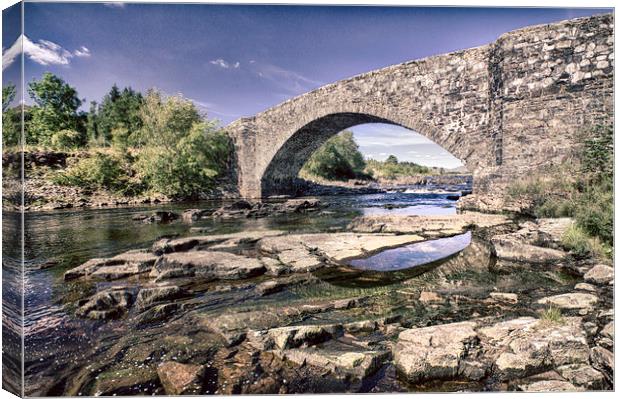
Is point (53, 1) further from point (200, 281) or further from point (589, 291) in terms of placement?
point (589, 291)

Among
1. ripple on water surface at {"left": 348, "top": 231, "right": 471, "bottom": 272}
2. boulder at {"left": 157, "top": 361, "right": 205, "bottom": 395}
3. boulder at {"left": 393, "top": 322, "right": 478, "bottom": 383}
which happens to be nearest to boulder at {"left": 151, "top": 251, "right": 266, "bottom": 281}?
ripple on water surface at {"left": 348, "top": 231, "right": 471, "bottom": 272}

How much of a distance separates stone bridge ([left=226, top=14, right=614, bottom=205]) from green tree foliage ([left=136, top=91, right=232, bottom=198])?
26.3 ft

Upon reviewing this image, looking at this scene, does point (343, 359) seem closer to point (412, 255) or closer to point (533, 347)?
point (533, 347)

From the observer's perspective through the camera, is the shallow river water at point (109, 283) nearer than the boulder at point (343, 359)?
No

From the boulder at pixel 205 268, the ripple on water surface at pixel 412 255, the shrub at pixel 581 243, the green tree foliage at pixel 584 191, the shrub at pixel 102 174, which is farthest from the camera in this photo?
the shrub at pixel 102 174

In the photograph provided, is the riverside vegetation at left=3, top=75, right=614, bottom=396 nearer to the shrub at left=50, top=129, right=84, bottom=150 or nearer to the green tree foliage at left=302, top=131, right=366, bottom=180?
the shrub at left=50, top=129, right=84, bottom=150

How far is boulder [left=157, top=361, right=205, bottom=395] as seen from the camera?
6.57ft

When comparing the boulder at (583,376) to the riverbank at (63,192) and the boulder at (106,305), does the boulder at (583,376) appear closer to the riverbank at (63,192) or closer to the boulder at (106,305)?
the boulder at (106,305)

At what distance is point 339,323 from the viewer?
2.75 m

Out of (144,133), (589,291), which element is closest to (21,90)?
(589,291)

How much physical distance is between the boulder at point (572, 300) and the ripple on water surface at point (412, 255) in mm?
1668

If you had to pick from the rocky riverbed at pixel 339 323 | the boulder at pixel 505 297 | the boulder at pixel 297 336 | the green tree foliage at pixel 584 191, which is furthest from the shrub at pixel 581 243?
the boulder at pixel 297 336

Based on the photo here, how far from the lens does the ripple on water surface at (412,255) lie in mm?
4480

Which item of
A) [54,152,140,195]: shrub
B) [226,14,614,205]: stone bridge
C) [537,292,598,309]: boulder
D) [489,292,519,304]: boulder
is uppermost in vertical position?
[226,14,614,205]: stone bridge
